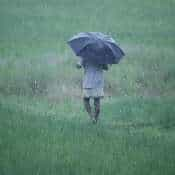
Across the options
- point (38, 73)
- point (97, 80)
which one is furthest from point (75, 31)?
point (97, 80)

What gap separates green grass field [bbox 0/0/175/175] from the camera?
286 inches

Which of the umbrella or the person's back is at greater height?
the umbrella

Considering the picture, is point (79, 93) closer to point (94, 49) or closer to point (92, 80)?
point (92, 80)

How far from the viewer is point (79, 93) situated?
46.0 feet

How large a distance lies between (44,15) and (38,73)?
6.57 m

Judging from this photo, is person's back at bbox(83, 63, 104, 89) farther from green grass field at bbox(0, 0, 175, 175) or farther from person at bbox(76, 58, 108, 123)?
green grass field at bbox(0, 0, 175, 175)

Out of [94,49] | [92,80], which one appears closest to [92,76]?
[92,80]

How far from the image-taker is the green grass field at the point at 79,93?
7.25 m

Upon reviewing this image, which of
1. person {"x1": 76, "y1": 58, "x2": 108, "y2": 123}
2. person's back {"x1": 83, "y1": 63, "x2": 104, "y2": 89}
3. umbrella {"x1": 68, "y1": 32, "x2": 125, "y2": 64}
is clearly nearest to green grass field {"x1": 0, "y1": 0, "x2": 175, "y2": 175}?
person {"x1": 76, "y1": 58, "x2": 108, "y2": 123}

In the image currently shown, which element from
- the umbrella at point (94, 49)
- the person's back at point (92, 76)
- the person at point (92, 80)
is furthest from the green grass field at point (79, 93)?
the umbrella at point (94, 49)

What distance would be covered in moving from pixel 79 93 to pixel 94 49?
4.21 m

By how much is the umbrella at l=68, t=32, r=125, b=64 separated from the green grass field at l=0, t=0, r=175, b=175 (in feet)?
3.61

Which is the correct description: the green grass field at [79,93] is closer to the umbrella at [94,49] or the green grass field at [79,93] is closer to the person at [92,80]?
the person at [92,80]

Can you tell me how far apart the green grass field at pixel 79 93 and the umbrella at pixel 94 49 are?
1.10 m
